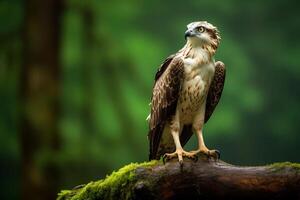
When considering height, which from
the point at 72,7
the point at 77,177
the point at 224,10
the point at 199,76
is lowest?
the point at 77,177

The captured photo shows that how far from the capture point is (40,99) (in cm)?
1138

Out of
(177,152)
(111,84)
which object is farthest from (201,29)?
(111,84)

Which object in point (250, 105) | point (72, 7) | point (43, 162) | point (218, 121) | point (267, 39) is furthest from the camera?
point (267, 39)

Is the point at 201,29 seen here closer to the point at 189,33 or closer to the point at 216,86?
the point at 189,33

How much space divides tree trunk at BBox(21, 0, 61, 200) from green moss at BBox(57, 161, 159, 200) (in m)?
4.15

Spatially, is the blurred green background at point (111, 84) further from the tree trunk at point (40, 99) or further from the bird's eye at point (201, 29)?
the bird's eye at point (201, 29)

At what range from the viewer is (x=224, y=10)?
2422 centimetres

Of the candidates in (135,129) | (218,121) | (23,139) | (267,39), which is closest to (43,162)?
(23,139)

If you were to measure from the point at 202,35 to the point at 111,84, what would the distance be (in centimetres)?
540

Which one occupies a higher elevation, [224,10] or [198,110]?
[224,10]

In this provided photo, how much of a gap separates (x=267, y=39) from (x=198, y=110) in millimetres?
18302

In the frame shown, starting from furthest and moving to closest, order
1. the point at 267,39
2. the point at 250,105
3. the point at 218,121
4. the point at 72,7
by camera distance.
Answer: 1. the point at 267,39
2. the point at 250,105
3. the point at 218,121
4. the point at 72,7

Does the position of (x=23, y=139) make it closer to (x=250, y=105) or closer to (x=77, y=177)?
(x=77, y=177)

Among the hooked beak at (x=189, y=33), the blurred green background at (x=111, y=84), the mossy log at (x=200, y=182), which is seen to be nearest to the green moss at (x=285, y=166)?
the mossy log at (x=200, y=182)
